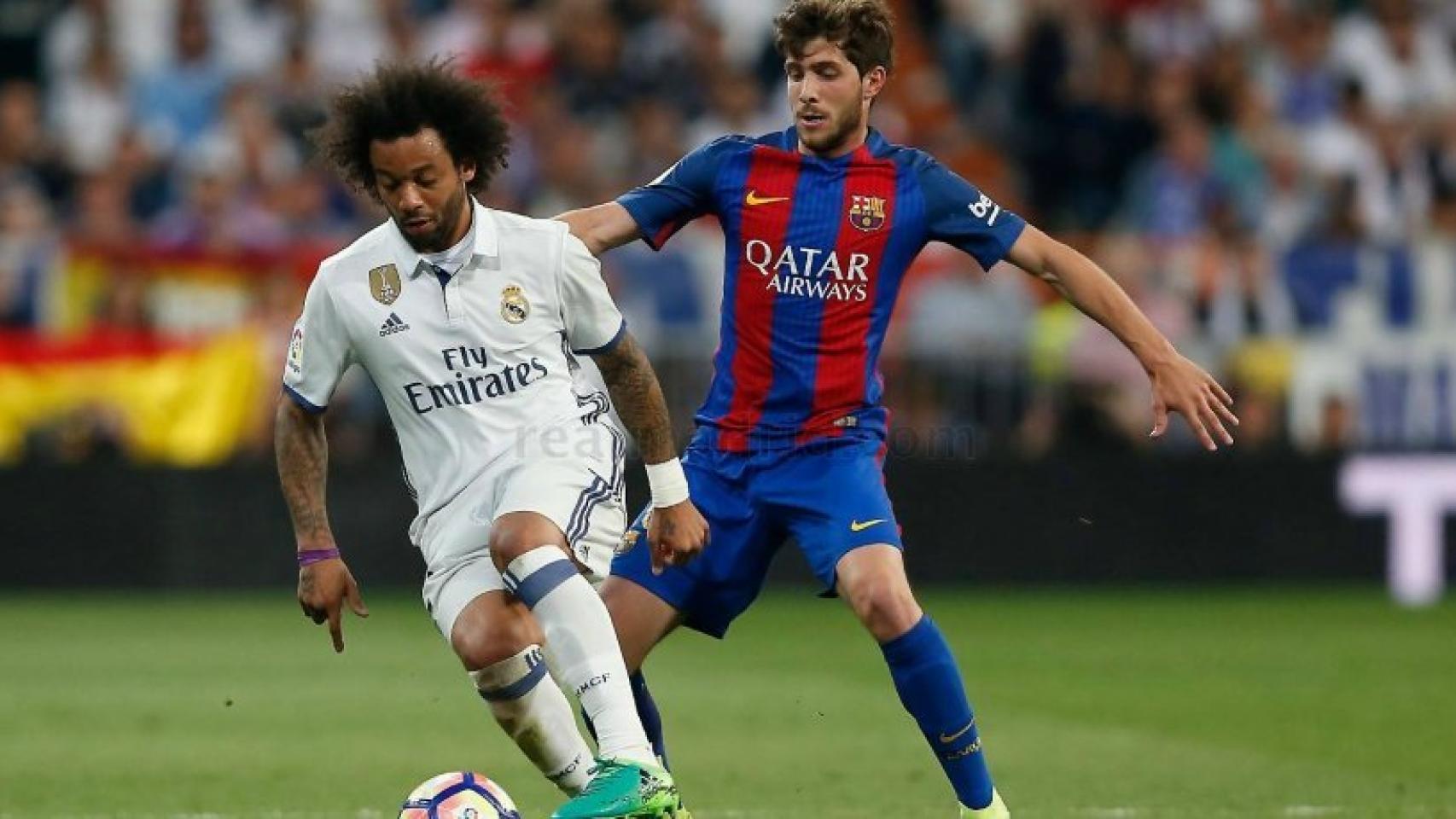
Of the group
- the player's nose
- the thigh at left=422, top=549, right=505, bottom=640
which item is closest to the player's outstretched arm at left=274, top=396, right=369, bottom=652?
the thigh at left=422, top=549, right=505, bottom=640

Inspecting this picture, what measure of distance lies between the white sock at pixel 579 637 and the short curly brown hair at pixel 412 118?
1.15 metres

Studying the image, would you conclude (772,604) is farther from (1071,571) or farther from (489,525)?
(489,525)

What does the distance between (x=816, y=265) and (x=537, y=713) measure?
1.53 meters

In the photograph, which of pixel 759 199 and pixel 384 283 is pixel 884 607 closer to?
pixel 759 199

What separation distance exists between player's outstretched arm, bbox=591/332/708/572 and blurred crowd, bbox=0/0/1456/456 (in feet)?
25.7

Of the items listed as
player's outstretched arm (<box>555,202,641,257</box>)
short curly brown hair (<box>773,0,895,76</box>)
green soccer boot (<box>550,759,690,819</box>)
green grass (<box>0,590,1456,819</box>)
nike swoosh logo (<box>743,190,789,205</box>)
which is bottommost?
green grass (<box>0,590,1456,819</box>)

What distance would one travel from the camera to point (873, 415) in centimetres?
723

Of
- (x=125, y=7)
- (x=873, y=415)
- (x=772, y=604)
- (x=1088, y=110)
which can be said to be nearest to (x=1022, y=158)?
(x=1088, y=110)

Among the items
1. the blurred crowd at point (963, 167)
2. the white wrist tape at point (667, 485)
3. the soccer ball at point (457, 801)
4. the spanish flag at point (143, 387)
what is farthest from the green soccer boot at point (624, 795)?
the spanish flag at point (143, 387)

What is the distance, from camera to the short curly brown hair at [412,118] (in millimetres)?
6637

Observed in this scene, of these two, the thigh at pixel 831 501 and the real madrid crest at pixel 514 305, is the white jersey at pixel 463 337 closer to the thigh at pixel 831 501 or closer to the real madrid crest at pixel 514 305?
the real madrid crest at pixel 514 305

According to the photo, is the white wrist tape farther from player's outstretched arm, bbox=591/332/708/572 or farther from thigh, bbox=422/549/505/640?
thigh, bbox=422/549/505/640

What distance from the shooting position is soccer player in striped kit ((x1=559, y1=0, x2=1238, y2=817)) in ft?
23.2

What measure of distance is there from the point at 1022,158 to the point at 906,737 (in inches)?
330
